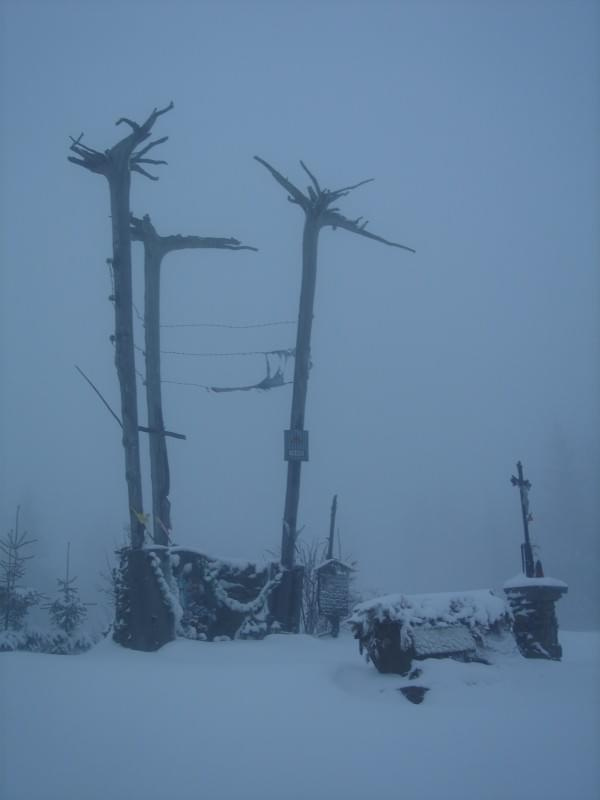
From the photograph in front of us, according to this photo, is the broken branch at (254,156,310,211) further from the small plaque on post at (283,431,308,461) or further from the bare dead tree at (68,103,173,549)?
the small plaque on post at (283,431,308,461)

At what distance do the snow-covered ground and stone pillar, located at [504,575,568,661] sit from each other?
2.97ft

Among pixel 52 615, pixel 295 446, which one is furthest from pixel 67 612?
pixel 295 446

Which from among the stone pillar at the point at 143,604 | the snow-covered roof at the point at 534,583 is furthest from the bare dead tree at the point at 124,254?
the snow-covered roof at the point at 534,583

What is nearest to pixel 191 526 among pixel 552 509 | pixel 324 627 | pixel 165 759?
pixel 552 509

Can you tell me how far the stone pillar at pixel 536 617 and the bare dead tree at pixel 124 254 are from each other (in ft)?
19.0

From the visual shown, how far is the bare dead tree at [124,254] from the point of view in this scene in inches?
372

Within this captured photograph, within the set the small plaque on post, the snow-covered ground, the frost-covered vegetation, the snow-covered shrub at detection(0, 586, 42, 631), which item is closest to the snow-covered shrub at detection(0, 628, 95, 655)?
the frost-covered vegetation

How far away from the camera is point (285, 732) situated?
14.7ft

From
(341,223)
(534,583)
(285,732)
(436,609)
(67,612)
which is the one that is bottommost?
(67,612)

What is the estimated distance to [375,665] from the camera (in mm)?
6660

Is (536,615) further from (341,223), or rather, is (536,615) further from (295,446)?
(341,223)

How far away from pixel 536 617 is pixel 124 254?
326 inches

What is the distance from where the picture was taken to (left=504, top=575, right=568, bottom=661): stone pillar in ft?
24.5

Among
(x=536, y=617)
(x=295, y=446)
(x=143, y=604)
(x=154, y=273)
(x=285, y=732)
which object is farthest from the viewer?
(x=154, y=273)
